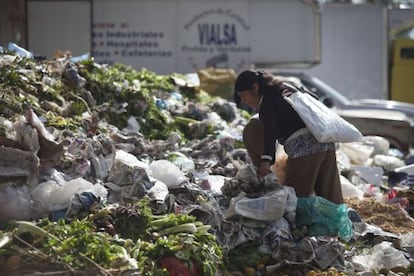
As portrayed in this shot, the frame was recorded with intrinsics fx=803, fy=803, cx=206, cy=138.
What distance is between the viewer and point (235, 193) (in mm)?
5871

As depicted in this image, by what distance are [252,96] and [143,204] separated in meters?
1.41

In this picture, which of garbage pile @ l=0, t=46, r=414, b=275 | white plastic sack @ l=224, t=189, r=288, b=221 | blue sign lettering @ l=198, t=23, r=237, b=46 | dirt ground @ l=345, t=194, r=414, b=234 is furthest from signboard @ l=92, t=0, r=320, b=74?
white plastic sack @ l=224, t=189, r=288, b=221

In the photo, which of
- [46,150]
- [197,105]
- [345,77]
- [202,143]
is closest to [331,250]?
[46,150]

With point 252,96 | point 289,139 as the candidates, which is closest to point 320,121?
point 289,139

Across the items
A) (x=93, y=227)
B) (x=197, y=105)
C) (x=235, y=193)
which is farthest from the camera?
(x=197, y=105)

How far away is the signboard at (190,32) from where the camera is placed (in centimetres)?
1528

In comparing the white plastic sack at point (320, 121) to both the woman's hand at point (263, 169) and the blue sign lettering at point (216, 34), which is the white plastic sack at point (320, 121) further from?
the blue sign lettering at point (216, 34)

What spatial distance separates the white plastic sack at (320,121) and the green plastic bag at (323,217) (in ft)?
1.61

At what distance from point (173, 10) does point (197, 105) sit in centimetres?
673

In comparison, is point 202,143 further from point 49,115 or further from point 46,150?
point 46,150

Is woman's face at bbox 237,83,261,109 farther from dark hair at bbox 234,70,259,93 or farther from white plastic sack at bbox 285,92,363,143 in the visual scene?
white plastic sack at bbox 285,92,363,143

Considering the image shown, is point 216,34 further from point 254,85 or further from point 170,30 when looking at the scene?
point 254,85

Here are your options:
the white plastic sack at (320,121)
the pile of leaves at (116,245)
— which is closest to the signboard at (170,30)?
the white plastic sack at (320,121)

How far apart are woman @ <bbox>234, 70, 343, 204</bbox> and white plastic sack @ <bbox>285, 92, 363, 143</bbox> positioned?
0.28 feet
